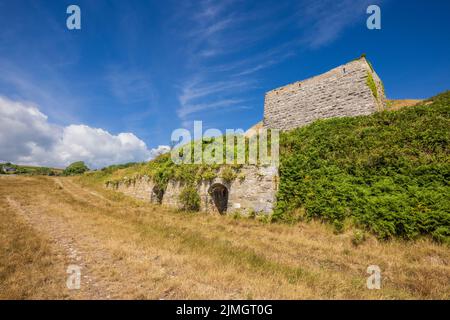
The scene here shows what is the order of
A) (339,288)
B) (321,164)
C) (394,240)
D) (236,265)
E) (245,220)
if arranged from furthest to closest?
(245,220) < (321,164) < (394,240) < (236,265) < (339,288)

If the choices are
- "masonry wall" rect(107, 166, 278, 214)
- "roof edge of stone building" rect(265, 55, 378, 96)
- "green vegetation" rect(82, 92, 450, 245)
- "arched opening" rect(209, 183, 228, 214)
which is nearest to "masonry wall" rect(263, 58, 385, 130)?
"roof edge of stone building" rect(265, 55, 378, 96)

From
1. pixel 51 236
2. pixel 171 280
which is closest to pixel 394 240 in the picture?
pixel 171 280

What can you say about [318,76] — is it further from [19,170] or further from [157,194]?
[19,170]

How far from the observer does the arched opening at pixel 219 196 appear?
13211 mm

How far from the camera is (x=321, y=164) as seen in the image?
33.1 ft

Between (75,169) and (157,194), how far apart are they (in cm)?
6597

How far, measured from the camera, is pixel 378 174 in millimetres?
8383

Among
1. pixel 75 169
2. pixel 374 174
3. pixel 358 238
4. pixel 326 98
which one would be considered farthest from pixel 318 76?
pixel 75 169

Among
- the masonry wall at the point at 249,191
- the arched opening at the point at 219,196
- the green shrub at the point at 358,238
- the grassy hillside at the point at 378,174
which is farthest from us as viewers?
the arched opening at the point at 219,196

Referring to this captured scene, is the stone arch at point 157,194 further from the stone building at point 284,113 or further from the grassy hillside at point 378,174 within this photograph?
the grassy hillside at point 378,174

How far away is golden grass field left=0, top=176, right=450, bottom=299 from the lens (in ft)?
13.0

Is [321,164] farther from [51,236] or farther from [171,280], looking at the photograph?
[51,236]

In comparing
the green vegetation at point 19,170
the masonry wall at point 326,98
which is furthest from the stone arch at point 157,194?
the green vegetation at point 19,170
